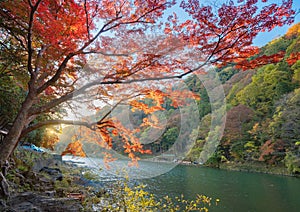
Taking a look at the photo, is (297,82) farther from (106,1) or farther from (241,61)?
(106,1)

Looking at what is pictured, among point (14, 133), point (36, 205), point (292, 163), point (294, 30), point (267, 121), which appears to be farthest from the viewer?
point (294, 30)

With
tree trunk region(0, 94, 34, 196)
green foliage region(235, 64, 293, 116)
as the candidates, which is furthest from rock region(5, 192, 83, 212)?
green foliage region(235, 64, 293, 116)

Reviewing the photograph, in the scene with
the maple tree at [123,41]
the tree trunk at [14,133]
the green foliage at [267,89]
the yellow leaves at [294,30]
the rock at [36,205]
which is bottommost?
the rock at [36,205]

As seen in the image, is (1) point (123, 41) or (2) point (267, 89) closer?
(1) point (123, 41)

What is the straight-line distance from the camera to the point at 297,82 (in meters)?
22.0

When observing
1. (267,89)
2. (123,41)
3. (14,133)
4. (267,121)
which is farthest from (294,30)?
(14,133)

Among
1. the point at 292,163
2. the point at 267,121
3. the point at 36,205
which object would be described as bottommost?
the point at 36,205

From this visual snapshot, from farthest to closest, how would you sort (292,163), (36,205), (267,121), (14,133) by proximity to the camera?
(267,121), (292,163), (36,205), (14,133)

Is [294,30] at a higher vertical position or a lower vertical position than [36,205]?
higher

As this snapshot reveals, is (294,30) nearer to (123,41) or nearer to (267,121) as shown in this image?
(267,121)

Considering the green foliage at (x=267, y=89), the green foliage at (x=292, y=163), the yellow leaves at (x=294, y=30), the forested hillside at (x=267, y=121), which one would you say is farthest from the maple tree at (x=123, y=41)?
the yellow leaves at (x=294, y=30)

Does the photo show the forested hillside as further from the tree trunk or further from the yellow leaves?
the tree trunk

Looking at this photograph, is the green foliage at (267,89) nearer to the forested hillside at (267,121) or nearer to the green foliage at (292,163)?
the forested hillside at (267,121)

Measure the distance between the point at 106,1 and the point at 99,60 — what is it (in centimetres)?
135
